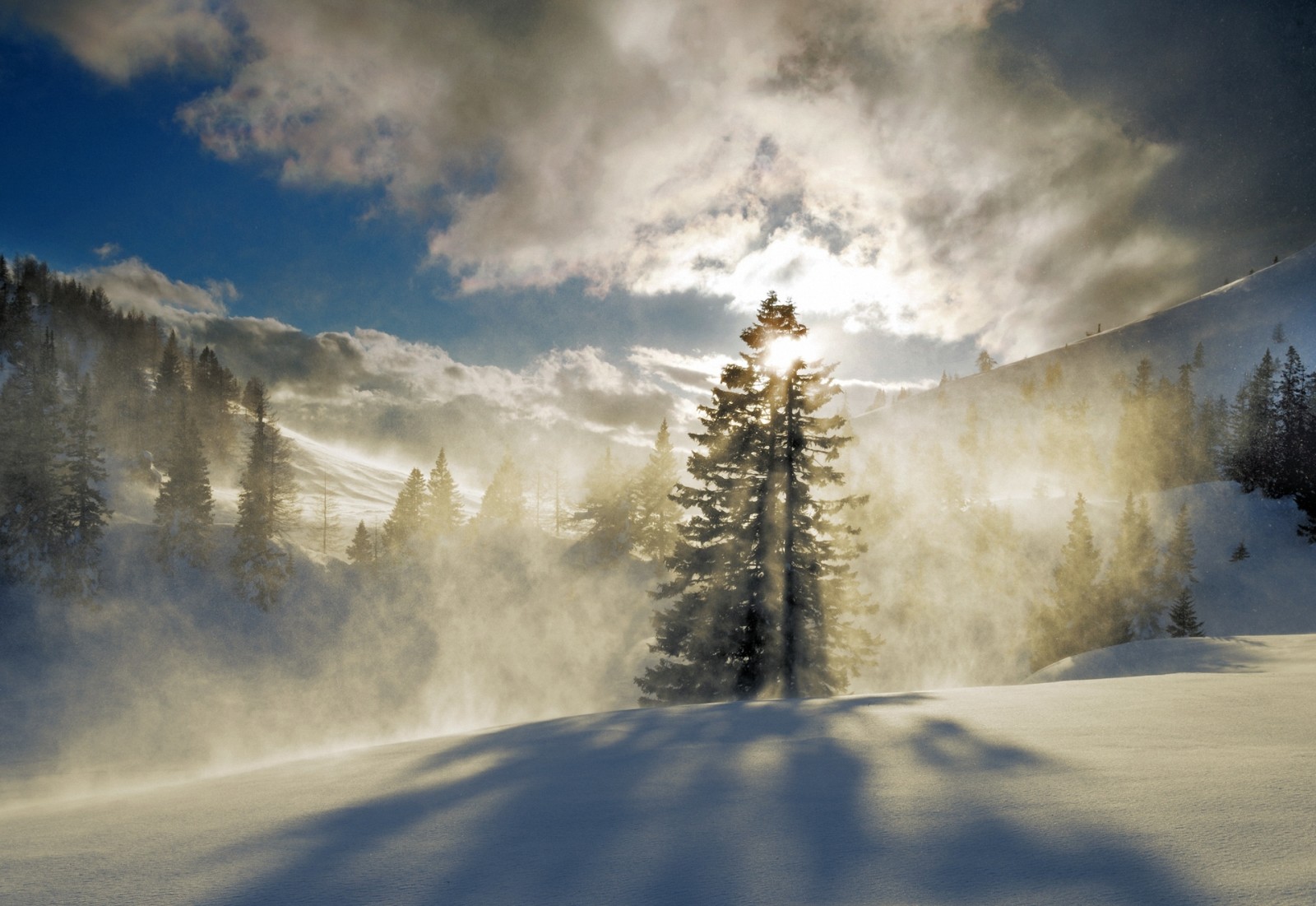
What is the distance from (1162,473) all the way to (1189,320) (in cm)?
15373

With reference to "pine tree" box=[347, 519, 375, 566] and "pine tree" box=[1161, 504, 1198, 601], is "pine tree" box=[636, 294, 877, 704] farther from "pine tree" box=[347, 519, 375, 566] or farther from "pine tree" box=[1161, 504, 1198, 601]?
"pine tree" box=[347, 519, 375, 566]

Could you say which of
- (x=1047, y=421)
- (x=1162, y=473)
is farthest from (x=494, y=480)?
(x=1047, y=421)

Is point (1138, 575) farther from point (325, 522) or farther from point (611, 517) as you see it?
point (325, 522)

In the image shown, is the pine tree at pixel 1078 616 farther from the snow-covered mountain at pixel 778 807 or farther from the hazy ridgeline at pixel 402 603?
the snow-covered mountain at pixel 778 807

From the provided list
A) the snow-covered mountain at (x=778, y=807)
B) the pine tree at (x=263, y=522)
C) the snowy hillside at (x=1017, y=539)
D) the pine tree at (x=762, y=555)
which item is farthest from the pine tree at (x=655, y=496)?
the snow-covered mountain at (x=778, y=807)

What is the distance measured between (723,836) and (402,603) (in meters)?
49.9

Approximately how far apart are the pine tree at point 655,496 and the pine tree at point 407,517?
2277 centimetres

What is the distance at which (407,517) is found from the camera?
57.7 m

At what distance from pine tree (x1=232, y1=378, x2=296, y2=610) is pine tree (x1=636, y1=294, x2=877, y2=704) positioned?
115 ft

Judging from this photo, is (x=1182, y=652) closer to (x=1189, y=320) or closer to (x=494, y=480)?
(x=494, y=480)

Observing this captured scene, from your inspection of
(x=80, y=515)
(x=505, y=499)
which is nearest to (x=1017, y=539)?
(x=505, y=499)

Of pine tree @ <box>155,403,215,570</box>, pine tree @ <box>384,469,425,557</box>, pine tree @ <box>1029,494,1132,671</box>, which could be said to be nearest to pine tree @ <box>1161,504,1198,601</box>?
pine tree @ <box>1029,494,1132,671</box>

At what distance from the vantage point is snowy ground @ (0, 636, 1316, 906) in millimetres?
2648

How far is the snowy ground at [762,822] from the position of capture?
2648 mm
